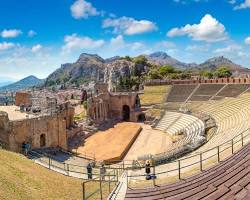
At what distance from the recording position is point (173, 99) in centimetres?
6719

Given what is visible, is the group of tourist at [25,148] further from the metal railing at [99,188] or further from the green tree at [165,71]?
the green tree at [165,71]

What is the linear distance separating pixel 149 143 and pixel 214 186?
31564 mm

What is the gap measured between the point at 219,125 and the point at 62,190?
2590 cm

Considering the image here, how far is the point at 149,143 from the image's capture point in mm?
45031

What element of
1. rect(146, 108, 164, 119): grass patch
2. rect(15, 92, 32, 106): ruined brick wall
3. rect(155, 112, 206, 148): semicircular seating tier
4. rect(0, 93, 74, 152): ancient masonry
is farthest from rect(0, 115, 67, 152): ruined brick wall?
rect(146, 108, 164, 119): grass patch

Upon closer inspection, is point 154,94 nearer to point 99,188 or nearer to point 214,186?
point 99,188

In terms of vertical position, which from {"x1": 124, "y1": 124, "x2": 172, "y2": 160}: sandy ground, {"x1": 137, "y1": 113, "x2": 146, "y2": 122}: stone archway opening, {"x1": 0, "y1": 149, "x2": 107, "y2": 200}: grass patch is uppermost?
{"x1": 0, "y1": 149, "x2": 107, "y2": 200}: grass patch

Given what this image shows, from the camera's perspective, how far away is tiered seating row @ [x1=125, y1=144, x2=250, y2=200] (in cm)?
1213

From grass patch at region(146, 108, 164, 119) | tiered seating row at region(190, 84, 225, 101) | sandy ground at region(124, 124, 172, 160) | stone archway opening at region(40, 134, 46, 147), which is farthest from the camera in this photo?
tiered seating row at region(190, 84, 225, 101)

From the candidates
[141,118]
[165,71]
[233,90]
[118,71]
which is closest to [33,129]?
[141,118]

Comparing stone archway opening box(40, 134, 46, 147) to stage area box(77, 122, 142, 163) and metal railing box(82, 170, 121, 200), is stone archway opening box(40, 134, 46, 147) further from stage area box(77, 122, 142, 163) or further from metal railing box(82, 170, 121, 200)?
metal railing box(82, 170, 121, 200)

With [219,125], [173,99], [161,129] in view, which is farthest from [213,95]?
[219,125]

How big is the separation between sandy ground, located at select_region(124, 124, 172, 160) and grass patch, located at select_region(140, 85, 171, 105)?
617 inches

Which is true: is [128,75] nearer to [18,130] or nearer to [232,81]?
[232,81]
